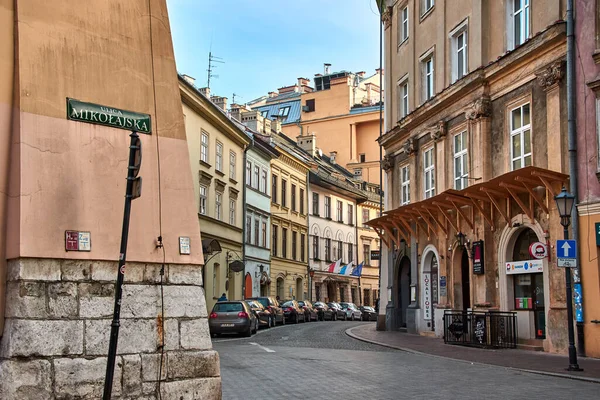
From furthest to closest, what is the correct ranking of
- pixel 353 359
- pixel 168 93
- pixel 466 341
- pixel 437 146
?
pixel 437 146 < pixel 466 341 < pixel 353 359 < pixel 168 93

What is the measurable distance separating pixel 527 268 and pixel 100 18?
16.3 metres

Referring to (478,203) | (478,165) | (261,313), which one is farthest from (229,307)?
(478,165)

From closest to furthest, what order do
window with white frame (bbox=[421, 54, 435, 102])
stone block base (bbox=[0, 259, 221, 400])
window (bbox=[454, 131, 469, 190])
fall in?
1. stone block base (bbox=[0, 259, 221, 400])
2. window (bbox=[454, 131, 469, 190])
3. window with white frame (bbox=[421, 54, 435, 102])

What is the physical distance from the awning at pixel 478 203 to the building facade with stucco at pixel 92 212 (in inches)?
500

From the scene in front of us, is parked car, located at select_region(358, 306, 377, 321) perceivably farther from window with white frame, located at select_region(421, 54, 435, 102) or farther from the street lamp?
the street lamp

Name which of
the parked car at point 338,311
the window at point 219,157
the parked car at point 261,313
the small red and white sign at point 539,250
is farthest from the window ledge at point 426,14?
the parked car at point 338,311

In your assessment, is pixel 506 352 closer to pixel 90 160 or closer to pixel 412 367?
pixel 412 367

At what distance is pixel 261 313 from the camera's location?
3506cm

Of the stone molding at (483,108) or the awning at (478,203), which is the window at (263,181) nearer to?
the awning at (478,203)

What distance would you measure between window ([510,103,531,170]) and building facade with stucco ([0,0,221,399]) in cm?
1489

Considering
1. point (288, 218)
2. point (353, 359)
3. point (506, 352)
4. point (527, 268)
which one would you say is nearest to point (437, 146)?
point (527, 268)

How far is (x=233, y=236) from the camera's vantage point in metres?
45.3

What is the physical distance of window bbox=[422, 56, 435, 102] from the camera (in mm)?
30595

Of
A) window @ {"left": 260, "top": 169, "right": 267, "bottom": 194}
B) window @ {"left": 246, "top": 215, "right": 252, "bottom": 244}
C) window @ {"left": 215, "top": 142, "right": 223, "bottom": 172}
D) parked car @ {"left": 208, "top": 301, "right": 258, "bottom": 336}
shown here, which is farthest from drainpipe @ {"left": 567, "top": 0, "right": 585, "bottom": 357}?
window @ {"left": 260, "top": 169, "right": 267, "bottom": 194}
